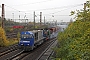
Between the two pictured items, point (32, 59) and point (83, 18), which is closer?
point (83, 18)

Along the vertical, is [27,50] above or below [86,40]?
below

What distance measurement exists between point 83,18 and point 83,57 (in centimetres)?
489

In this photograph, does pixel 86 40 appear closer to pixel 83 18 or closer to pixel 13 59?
pixel 83 18

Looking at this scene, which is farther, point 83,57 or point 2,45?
point 2,45

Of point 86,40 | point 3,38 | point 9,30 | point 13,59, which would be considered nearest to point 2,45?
point 3,38

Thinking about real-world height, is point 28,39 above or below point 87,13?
below

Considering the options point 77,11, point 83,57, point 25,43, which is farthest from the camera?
point 25,43

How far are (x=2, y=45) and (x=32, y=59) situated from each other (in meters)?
13.3

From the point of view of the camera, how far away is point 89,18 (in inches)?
389

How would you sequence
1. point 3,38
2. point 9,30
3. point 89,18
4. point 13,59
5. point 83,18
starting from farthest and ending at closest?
point 9,30
point 3,38
point 13,59
point 83,18
point 89,18

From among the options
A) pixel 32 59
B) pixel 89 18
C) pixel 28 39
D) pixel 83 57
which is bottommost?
pixel 32 59

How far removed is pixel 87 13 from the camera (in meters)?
10.2

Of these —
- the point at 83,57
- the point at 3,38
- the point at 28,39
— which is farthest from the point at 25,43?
the point at 83,57

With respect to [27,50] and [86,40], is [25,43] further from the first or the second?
[86,40]
